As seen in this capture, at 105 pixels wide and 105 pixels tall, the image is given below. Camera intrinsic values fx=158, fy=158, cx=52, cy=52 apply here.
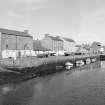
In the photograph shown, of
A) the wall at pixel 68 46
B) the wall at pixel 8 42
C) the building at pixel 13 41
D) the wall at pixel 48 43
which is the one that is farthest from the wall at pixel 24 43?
the wall at pixel 68 46

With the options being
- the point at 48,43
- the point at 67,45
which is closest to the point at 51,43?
the point at 48,43

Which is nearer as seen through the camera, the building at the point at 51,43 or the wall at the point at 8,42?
the wall at the point at 8,42

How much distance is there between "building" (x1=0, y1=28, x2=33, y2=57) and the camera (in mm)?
49869

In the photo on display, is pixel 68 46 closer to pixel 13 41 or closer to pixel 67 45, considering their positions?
pixel 67 45

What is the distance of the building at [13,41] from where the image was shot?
49869 mm

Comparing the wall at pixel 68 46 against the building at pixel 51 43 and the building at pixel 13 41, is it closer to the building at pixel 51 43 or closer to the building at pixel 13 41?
the building at pixel 51 43

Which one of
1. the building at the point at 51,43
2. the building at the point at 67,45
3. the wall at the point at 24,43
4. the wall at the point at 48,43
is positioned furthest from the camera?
the building at the point at 67,45

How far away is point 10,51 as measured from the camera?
51.2 m

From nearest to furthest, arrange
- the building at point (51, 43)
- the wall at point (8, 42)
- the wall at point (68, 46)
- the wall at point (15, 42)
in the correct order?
1. the wall at point (8, 42)
2. the wall at point (15, 42)
3. the building at point (51, 43)
4. the wall at point (68, 46)

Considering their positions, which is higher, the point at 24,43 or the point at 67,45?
the point at 67,45

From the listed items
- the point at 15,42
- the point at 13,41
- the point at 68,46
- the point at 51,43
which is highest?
the point at 51,43

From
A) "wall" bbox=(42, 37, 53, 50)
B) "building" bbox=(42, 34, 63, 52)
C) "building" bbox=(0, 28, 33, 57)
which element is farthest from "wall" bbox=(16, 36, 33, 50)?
"building" bbox=(42, 34, 63, 52)

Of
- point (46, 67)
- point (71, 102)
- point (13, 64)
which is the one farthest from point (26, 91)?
point (46, 67)

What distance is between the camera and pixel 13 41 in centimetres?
5341
